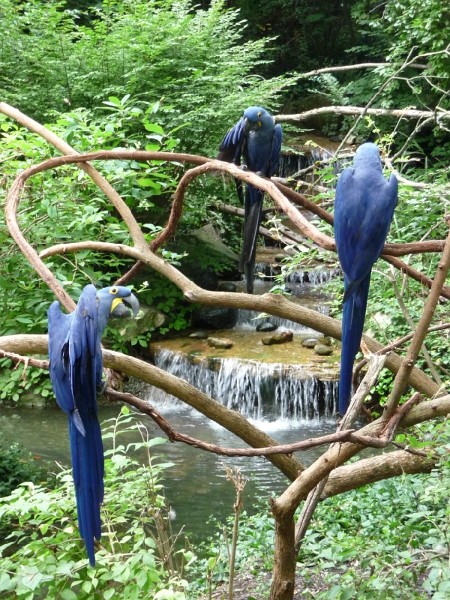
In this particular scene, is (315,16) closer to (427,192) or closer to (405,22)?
(405,22)

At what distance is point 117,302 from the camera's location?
162cm

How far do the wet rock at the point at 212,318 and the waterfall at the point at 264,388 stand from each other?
1.02 metres

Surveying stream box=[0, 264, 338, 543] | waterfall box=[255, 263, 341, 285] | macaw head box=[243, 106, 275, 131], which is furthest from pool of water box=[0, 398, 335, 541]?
waterfall box=[255, 263, 341, 285]

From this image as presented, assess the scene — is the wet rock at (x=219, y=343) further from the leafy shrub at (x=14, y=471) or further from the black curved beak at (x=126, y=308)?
the black curved beak at (x=126, y=308)

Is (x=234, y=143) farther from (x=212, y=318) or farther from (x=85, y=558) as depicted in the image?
(x=212, y=318)

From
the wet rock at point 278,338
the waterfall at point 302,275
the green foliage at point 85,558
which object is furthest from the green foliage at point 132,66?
the green foliage at point 85,558

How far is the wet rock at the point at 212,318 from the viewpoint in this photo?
793 cm

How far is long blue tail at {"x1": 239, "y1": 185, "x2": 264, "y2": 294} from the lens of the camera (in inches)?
92.1

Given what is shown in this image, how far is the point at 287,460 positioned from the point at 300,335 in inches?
Answer: 207

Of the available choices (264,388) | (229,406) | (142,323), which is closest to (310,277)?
(142,323)

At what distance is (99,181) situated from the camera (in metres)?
2.58

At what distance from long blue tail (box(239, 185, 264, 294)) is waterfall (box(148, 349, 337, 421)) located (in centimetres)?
400

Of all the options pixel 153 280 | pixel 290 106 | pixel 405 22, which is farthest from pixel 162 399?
pixel 290 106

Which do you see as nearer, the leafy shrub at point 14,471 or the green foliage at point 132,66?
the leafy shrub at point 14,471
